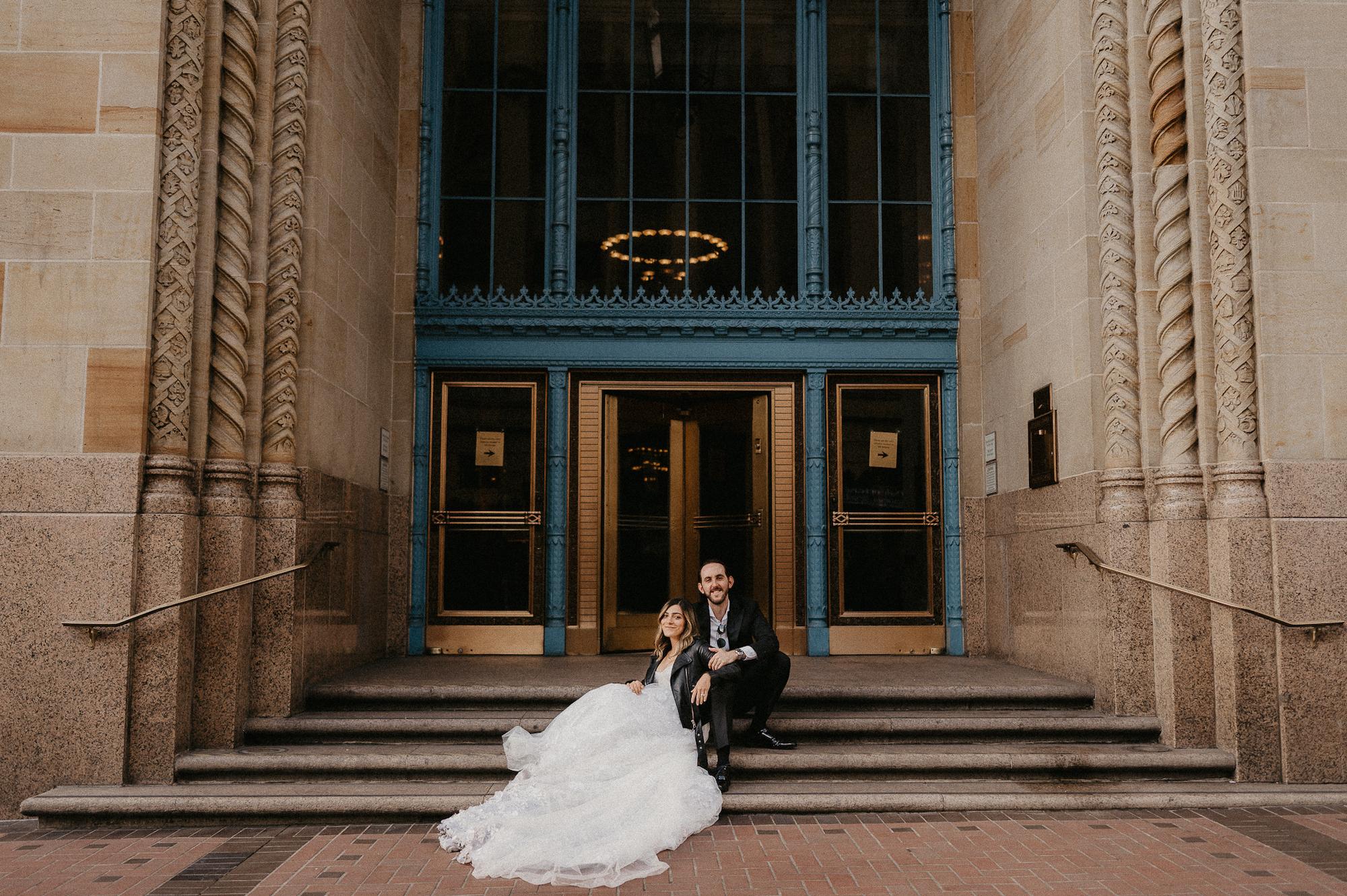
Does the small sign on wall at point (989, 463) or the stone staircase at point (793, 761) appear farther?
the small sign on wall at point (989, 463)

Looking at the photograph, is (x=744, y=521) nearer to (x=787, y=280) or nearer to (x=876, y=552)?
(x=876, y=552)

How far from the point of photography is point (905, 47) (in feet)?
35.7

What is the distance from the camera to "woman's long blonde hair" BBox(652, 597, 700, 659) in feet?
22.9

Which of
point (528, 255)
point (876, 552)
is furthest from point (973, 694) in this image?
point (528, 255)

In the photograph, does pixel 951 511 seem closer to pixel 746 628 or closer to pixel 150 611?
pixel 746 628

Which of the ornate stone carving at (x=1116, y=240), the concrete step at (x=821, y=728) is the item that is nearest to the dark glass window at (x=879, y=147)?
the ornate stone carving at (x=1116, y=240)

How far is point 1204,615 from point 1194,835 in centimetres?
179

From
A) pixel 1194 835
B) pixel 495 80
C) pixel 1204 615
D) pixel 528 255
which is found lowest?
pixel 1194 835

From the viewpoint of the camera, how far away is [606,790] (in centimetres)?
586

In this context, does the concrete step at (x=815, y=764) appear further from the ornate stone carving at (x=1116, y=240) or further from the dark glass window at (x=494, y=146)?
the dark glass window at (x=494, y=146)

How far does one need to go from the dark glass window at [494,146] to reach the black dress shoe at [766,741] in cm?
524

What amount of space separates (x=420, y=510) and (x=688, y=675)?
4.33 meters

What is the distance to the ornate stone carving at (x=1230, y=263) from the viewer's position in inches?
275

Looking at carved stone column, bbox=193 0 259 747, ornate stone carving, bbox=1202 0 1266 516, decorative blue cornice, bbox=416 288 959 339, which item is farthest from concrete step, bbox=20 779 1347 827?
decorative blue cornice, bbox=416 288 959 339
